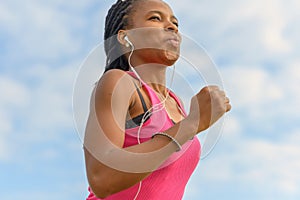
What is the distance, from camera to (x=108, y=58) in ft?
14.2

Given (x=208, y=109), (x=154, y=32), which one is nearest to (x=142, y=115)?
(x=208, y=109)

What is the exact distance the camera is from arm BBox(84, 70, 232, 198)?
343cm

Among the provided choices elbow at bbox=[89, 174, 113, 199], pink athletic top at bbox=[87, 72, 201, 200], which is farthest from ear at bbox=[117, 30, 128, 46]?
elbow at bbox=[89, 174, 113, 199]

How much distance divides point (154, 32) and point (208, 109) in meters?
0.91

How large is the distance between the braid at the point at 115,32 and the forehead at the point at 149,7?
56 mm

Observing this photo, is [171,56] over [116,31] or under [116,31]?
under

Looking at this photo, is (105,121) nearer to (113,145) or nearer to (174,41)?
(113,145)

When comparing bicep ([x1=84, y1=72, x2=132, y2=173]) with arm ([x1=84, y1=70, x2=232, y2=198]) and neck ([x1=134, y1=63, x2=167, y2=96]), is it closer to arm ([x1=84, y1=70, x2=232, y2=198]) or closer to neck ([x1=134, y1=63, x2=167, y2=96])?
arm ([x1=84, y1=70, x2=232, y2=198])

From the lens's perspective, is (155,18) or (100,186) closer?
(100,186)

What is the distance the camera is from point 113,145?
3.47 meters

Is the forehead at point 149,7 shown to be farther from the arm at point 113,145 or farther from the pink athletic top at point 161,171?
the arm at point 113,145

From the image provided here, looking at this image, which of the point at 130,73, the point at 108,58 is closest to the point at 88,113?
the point at 130,73

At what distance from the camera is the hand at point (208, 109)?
11.5 feet

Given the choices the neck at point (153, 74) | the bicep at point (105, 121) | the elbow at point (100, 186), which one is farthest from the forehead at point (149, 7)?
the elbow at point (100, 186)
